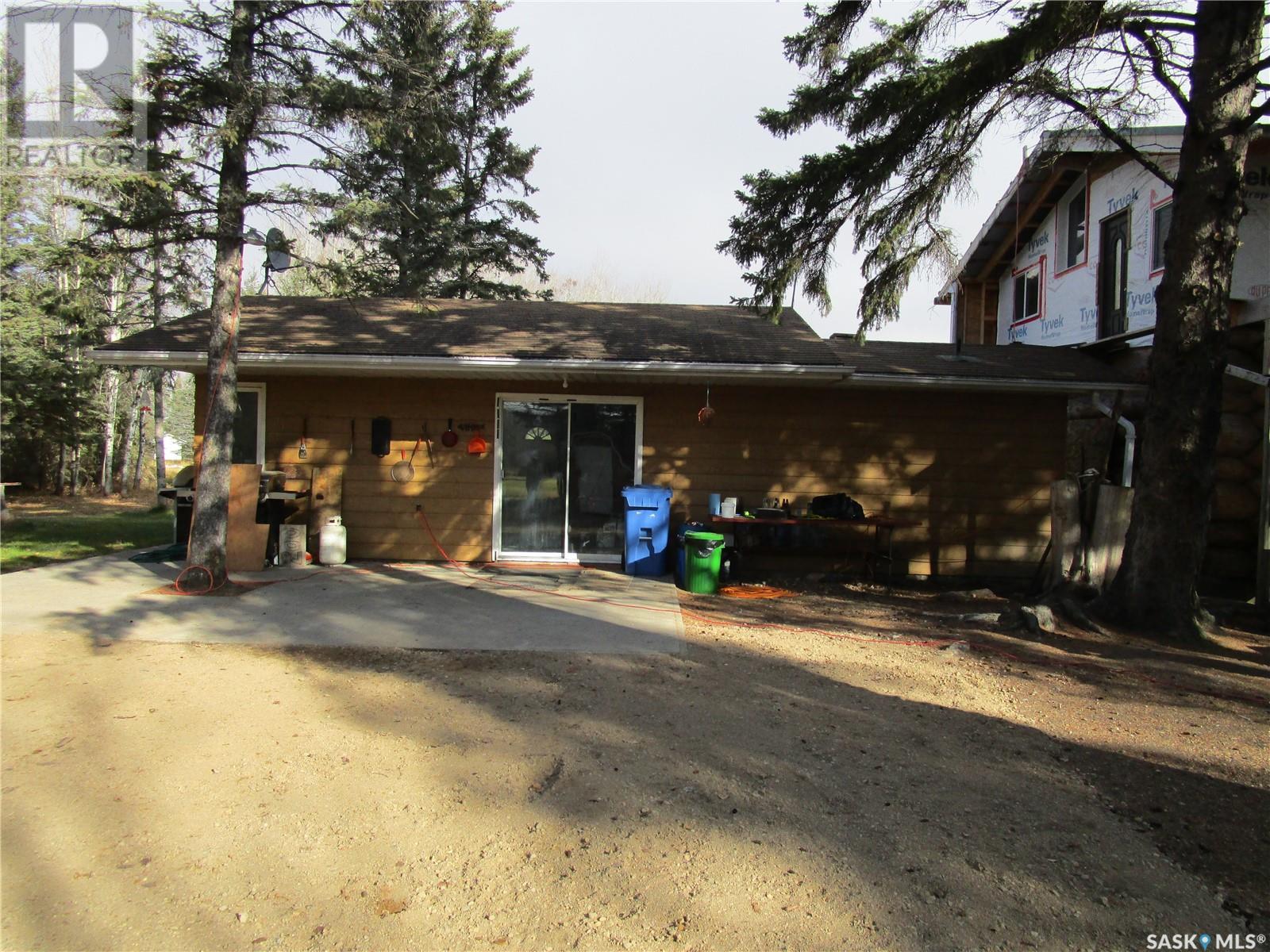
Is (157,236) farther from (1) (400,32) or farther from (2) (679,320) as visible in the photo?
(2) (679,320)

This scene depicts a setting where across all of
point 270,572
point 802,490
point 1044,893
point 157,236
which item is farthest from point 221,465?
point 1044,893

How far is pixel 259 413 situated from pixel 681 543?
18.8 ft

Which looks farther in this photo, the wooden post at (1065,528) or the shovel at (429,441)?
the shovel at (429,441)

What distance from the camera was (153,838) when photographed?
2.90m

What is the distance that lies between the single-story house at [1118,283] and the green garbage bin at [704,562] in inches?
167

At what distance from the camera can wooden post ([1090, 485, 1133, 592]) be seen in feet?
25.1

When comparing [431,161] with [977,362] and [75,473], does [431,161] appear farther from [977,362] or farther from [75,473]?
[75,473]

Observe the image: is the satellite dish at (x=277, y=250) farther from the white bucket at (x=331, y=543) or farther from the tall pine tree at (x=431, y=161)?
the white bucket at (x=331, y=543)

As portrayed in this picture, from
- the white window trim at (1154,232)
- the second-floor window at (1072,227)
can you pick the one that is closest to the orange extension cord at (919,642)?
the white window trim at (1154,232)

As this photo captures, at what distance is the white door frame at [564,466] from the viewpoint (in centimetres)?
966

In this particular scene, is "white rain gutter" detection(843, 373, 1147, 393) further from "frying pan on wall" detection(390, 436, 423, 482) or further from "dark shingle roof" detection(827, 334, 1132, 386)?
"frying pan on wall" detection(390, 436, 423, 482)

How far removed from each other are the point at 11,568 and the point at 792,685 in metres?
9.01

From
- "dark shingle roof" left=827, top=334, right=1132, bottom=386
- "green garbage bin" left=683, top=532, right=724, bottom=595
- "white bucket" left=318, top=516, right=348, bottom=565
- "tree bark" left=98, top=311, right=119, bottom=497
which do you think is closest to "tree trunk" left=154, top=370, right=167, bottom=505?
"tree bark" left=98, top=311, right=119, bottom=497

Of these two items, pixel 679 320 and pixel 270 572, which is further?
pixel 679 320
